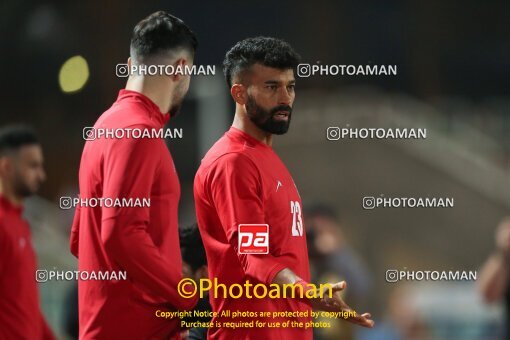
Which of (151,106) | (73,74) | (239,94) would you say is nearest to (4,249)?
(73,74)

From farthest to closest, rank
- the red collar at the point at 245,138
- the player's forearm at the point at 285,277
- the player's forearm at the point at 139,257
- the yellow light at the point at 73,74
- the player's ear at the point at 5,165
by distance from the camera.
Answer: the player's ear at the point at 5,165 → the yellow light at the point at 73,74 → the red collar at the point at 245,138 → the player's forearm at the point at 285,277 → the player's forearm at the point at 139,257

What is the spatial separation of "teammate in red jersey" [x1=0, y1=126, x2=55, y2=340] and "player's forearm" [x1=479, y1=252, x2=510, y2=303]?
40.4 inches

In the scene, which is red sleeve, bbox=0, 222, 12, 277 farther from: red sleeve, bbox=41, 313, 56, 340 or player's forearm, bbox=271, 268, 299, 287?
player's forearm, bbox=271, 268, 299, 287

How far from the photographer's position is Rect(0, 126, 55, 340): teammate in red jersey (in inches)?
91.7

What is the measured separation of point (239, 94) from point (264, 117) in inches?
3.0

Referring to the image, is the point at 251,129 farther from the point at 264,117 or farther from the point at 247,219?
the point at 247,219

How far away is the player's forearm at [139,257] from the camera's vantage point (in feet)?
6.16

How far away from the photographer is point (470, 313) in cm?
252

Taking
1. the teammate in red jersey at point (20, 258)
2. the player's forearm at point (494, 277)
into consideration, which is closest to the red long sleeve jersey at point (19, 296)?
the teammate in red jersey at point (20, 258)

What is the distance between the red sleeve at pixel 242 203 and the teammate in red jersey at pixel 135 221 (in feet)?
0.35

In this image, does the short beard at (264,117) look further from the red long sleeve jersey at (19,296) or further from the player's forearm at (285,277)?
the red long sleeve jersey at (19,296)

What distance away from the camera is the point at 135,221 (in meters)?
1.88

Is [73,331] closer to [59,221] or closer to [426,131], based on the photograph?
[59,221]

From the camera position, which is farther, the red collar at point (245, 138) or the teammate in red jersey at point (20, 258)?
the teammate in red jersey at point (20, 258)
